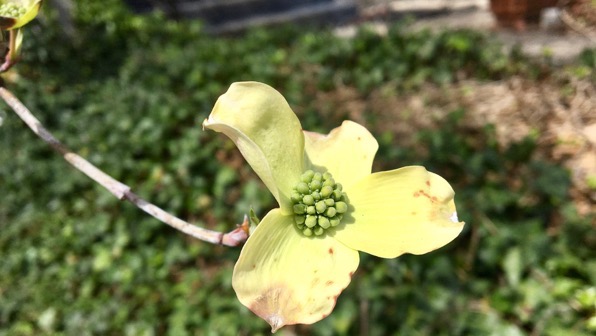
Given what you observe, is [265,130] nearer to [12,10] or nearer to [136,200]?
[136,200]

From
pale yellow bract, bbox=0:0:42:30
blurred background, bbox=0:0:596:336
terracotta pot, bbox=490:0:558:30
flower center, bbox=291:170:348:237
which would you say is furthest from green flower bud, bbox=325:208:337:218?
terracotta pot, bbox=490:0:558:30

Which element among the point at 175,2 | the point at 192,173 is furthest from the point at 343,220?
the point at 175,2

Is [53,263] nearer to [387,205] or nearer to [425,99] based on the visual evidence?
[387,205]

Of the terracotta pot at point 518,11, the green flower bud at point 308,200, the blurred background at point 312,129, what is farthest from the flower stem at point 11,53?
the terracotta pot at point 518,11

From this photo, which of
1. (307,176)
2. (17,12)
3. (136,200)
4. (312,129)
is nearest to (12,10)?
(17,12)

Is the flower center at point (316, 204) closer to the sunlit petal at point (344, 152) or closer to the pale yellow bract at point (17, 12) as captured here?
the sunlit petal at point (344, 152)

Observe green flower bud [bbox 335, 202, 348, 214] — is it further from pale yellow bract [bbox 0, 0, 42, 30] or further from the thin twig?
pale yellow bract [bbox 0, 0, 42, 30]
